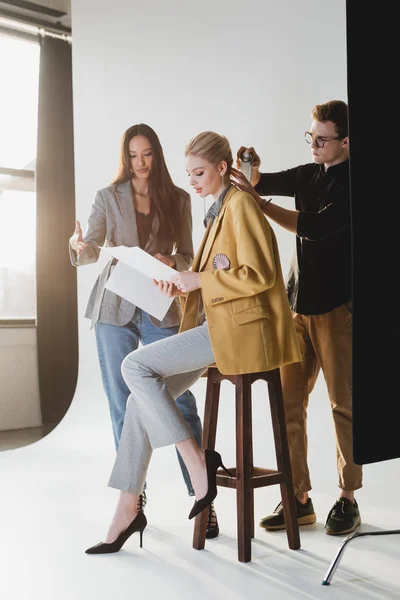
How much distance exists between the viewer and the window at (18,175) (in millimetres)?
5184

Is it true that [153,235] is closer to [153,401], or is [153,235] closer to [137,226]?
[137,226]

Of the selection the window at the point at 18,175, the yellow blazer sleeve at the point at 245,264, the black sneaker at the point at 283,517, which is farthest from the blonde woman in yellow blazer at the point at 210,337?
the window at the point at 18,175

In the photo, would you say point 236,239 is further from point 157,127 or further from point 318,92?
point 157,127

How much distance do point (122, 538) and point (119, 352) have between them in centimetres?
80

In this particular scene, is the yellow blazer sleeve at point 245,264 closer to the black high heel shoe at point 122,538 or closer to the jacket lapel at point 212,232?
the jacket lapel at point 212,232

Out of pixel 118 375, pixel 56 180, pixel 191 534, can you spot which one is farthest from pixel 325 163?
pixel 56 180

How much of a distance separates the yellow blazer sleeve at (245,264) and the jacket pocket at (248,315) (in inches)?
1.9

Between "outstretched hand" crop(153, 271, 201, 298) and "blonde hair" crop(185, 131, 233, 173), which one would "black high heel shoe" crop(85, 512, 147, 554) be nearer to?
"outstretched hand" crop(153, 271, 201, 298)

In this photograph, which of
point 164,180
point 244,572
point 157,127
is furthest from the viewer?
point 157,127

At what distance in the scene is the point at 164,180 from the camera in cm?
305

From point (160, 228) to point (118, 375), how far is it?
64 centimetres

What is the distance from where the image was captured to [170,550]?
93.0 inches

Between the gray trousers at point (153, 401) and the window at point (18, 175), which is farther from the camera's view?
the window at point (18, 175)

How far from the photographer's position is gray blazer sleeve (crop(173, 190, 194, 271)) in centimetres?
298
